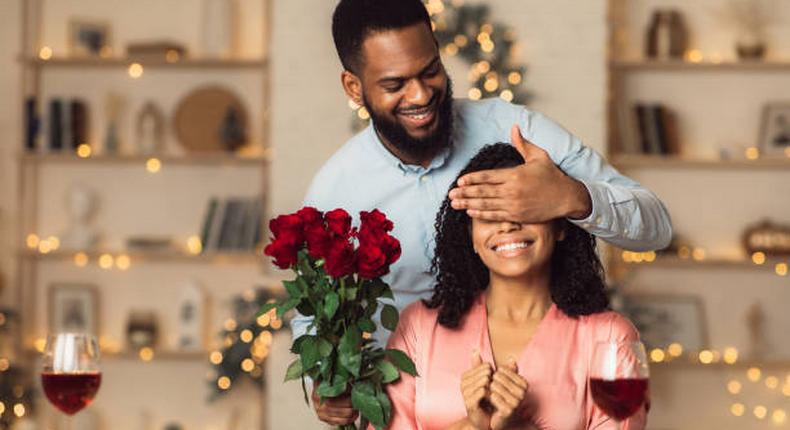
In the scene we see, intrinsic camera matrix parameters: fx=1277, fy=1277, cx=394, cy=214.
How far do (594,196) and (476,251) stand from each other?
26cm

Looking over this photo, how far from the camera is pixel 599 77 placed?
4.97 m

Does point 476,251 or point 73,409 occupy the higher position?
point 476,251

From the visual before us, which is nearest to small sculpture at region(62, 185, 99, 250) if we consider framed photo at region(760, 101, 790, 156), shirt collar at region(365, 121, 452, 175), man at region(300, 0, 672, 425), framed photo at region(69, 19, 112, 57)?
framed photo at region(69, 19, 112, 57)

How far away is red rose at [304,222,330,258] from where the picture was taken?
75.2 inches

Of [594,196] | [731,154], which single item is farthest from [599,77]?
[594,196]

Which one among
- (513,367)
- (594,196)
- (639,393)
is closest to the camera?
(639,393)

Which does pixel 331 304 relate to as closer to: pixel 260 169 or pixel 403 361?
pixel 403 361

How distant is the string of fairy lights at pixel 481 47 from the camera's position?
16.3ft

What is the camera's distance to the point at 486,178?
204 centimetres

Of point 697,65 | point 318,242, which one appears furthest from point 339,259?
point 697,65

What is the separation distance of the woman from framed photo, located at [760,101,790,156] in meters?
3.16

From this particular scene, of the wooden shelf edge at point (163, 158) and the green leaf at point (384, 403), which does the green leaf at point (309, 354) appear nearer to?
the green leaf at point (384, 403)

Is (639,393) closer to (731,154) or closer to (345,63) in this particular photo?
(345,63)

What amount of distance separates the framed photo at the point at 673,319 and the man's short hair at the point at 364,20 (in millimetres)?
3013
